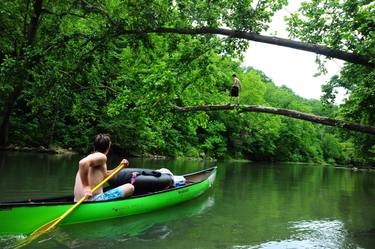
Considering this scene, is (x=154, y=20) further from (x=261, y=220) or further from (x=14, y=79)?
(x=261, y=220)

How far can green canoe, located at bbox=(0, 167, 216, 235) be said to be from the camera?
5.94 m

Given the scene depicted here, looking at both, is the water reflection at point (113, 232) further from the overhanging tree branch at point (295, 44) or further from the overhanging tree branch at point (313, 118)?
the overhanging tree branch at point (295, 44)

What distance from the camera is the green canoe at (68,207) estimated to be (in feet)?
19.5

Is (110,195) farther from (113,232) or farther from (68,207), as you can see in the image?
(68,207)

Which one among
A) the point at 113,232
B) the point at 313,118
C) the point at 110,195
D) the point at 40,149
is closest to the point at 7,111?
the point at 40,149

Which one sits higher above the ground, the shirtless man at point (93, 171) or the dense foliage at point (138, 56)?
the dense foliage at point (138, 56)

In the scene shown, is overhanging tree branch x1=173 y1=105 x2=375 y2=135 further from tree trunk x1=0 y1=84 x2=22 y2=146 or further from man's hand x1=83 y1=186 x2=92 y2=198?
tree trunk x1=0 y1=84 x2=22 y2=146

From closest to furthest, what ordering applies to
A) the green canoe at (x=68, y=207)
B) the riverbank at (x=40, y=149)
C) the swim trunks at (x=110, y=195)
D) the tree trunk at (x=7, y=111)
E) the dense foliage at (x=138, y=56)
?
1. the green canoe at (x=68, y=207)
2. the swim trunks at (x=110, y=195)
3. the dense foliage at (x=138, y=56)
4. the tree trunk at (x=7, y=111)
5. the riverbank at (x=40, y=149)

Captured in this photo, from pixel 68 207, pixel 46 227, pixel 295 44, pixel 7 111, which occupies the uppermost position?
pixel 295 44


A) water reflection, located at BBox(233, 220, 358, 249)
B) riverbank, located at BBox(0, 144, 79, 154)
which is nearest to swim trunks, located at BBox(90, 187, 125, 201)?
water reflection, located at BBox(233, 220, 358, 249)

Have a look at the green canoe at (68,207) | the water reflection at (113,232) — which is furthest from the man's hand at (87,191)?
the water reflection at (113,232)

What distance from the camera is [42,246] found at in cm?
580

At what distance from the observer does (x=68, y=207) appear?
21.5ft

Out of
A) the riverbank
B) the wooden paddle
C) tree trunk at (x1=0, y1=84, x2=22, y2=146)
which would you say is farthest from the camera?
the riverbank
